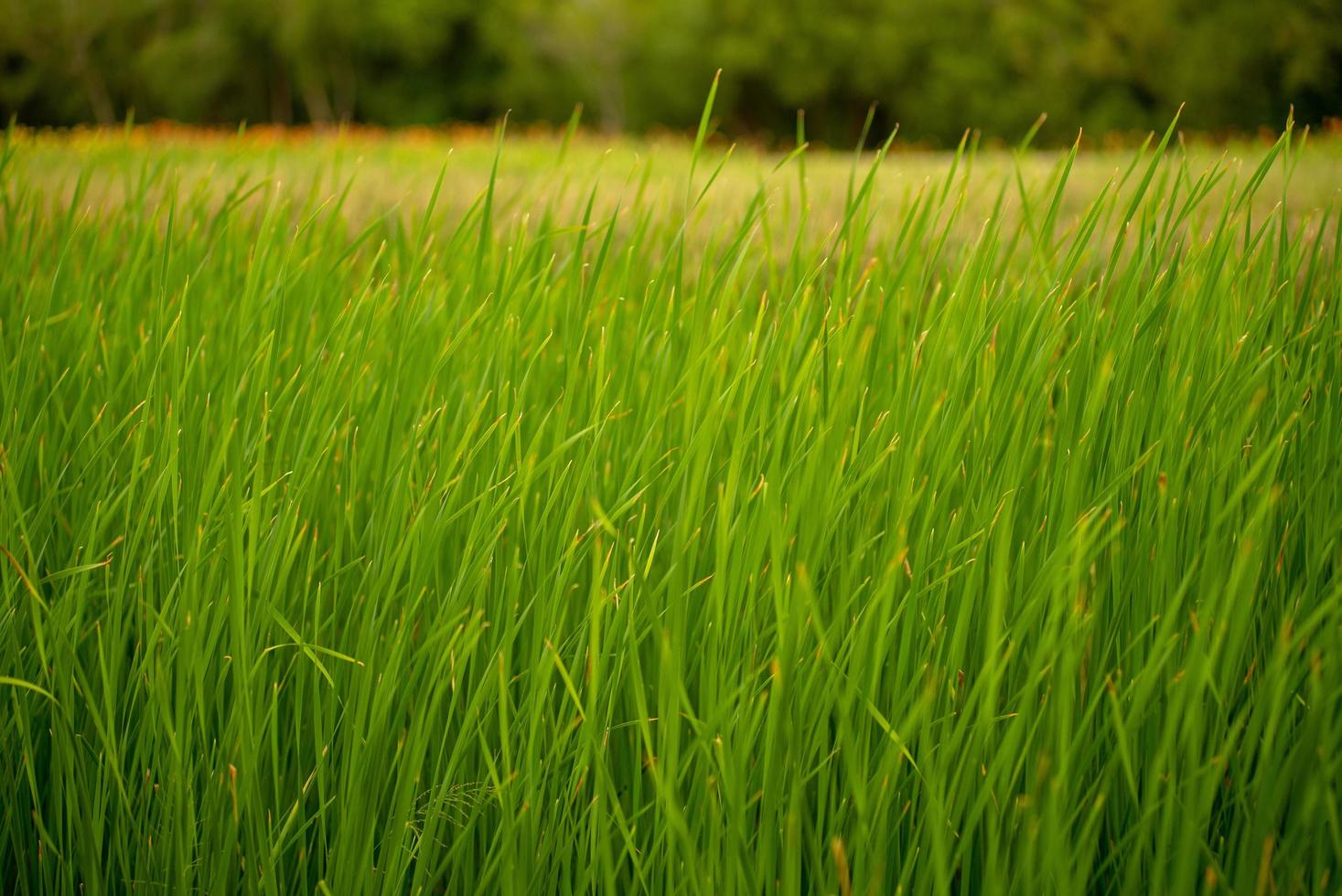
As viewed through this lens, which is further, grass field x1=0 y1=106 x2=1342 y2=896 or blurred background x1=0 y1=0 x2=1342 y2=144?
blurred background x1=0 y1=0 x2=1342 y2=144

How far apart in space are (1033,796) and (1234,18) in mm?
19696

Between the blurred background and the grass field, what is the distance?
1762 cm

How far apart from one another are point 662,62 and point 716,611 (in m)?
21.4

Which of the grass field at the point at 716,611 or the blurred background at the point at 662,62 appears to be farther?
the blurred background at the point at 662,62

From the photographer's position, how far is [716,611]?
0.84 metres

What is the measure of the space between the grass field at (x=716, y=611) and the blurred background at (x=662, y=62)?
1762cm

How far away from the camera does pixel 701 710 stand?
87 cm

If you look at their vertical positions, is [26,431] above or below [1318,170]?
below

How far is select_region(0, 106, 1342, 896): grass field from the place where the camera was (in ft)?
2.60

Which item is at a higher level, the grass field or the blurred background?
the blurred background

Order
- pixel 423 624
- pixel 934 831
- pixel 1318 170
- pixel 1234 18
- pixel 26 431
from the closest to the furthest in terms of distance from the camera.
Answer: pixel 934 831 < pixel 423 624 < pixel 26 431 < pixel 1318 170 < pixel 1234 18

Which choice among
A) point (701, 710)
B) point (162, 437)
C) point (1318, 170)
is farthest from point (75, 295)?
point (1318, 170)

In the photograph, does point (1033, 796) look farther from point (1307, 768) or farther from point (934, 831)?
point (1307, 768)

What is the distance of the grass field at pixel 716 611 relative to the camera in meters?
0.79
